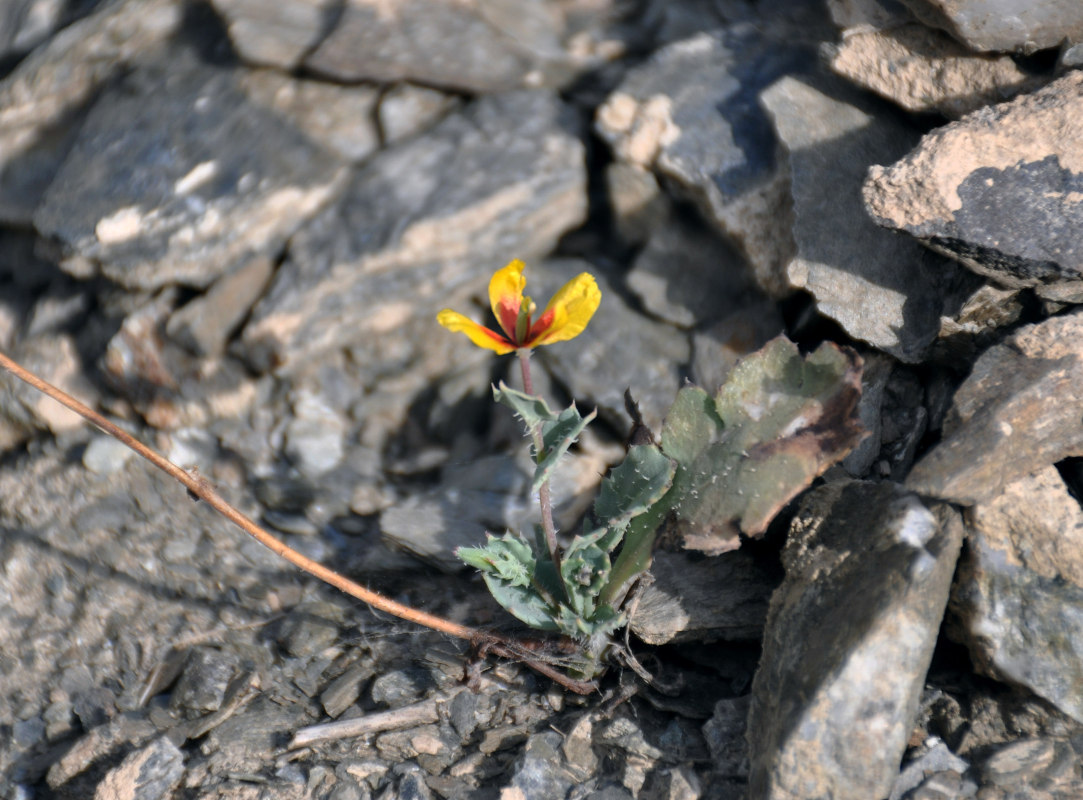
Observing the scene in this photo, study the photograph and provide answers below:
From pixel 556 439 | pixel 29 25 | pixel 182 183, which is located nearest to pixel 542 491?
pixel 556 439

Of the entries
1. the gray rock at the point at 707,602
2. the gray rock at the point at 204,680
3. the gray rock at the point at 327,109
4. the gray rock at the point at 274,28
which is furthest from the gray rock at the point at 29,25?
the gray rock at the point at 707,602

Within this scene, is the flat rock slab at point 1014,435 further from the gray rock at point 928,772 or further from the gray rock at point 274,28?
the gray rock at point 274,28

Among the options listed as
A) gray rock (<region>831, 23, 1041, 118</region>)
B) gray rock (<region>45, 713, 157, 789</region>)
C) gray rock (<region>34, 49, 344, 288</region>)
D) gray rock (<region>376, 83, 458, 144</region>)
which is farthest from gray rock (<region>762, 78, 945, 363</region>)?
gray rock (<region>45, 713, 157, 789</region>)

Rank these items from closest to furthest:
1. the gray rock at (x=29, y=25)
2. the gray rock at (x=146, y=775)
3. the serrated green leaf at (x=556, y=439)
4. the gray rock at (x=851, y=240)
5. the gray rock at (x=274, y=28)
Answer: the serrated green leaf at (x=556, y=439) → the gray rock at (x=146, y=775) → the gray rock at (x=851, y=240) → the gray rock at (x=274, y=28) → the gray rock at (x=29, y=25)

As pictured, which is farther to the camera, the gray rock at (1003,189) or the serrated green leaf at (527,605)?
the serrated green leaf at (527,605)

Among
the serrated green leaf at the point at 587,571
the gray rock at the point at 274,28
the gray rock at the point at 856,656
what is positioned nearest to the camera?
the gray rock at the point at 856,656

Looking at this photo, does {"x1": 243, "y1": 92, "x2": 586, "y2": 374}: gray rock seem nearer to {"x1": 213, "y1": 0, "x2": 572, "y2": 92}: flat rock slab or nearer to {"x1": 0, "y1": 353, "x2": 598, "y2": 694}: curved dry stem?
{"x1": 213, "y1": 0, "x2": 572, "y2": 92}: flat rock slab
